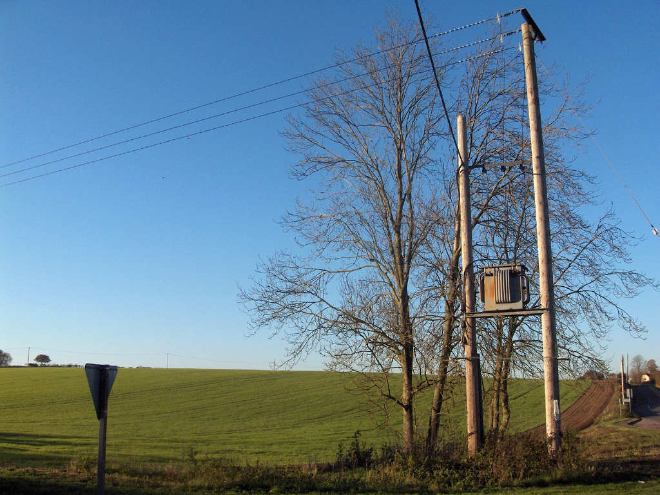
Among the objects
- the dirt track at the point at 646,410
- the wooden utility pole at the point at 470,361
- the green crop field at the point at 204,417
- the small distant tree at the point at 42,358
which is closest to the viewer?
the wooden utility pole at the point at 470,361

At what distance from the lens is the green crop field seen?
25234mm

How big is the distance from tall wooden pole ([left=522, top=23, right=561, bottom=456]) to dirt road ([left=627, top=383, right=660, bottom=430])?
97.8 ft

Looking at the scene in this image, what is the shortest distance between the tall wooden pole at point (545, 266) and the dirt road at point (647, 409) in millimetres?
29806

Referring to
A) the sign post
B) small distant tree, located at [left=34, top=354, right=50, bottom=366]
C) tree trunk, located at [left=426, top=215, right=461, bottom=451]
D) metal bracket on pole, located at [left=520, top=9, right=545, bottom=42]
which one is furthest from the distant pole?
small distant tree, located at [left=34, top=354, right=50, bottom=366]

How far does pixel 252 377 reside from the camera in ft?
248

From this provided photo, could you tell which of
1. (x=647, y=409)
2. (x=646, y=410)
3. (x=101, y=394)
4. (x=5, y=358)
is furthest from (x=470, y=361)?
(x=5, y=358)

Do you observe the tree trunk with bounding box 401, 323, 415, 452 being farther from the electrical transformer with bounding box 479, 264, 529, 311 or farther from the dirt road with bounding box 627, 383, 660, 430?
the dirt road with bounding box 627, 383, 660, 430

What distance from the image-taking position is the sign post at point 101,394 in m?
7.02

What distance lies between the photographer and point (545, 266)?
11.7 metres

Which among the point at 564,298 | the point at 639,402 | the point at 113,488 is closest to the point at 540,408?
the point at 639,402

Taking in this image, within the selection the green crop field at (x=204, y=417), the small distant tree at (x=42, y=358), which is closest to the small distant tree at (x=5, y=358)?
the small distant tree at (x=42, y=358)

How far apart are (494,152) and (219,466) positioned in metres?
11.0

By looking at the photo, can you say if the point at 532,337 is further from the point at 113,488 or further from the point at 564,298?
the point at 113,488

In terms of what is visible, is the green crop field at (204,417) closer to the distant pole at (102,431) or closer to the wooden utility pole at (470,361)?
the wooden utility pole at (470,361)
